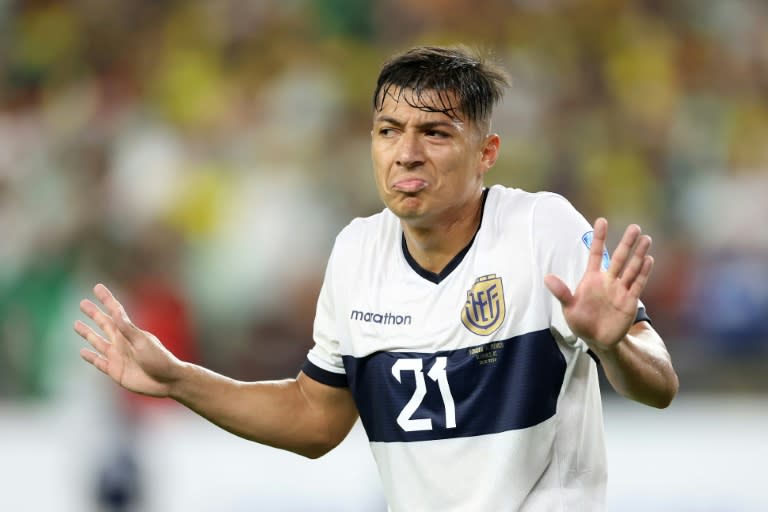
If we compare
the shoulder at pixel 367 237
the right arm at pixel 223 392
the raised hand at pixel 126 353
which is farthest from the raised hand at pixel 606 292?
the raised hand at pixel 126 353

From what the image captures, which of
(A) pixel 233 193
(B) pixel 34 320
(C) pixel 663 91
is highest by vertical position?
(C) pixel 663 91

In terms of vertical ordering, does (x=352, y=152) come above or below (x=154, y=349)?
above

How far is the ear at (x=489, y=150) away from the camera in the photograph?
350 centimetres

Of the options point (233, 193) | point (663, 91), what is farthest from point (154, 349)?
point (663, 91)

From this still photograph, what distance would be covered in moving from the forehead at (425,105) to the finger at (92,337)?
1.06 meters

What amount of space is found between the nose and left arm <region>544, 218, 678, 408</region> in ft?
1.94

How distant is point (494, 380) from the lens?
3271mm

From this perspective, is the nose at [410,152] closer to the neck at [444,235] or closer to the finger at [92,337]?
the neck at [444,235]

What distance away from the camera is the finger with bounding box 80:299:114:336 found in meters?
3.44

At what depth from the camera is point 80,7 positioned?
938 centimetres

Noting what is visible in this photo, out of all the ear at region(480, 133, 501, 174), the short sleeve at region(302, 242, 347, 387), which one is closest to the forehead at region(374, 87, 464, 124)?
the ear at region(480, 133, 501, 174)

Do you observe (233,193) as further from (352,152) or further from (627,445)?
(627,445)

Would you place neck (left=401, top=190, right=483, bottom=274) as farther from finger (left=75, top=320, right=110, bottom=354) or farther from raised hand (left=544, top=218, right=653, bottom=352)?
finger (left=75, top=320, right=110, bottom=354)

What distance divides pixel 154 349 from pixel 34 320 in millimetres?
4178
